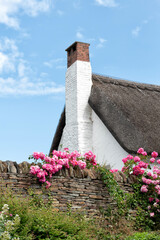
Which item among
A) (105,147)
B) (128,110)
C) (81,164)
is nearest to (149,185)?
(81,164)

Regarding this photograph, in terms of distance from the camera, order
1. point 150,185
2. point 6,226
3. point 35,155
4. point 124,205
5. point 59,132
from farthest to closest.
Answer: point 59,132, point 150,185, point 124,205, point 35,155, point 6,226

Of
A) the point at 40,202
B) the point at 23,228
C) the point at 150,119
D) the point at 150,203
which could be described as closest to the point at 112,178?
the point at 150,203

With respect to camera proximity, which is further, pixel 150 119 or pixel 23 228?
pixel 150 119

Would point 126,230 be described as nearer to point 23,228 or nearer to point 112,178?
point 112,178

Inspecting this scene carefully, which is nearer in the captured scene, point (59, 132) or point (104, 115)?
point (104, 115)

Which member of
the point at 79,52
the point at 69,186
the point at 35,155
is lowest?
the point at 69,186

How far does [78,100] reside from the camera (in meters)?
13.8

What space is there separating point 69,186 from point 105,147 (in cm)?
494

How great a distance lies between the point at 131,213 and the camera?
8836 millimetres

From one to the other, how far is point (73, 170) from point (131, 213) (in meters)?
2.14

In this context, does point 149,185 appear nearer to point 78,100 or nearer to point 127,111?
point 127,111

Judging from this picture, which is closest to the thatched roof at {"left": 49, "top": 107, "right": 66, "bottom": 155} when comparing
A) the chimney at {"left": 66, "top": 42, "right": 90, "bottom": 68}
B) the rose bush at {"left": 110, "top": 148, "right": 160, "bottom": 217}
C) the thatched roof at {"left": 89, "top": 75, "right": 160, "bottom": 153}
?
the thatched roof at {"left": 89, "top": 75, "right": 160, "bottom": 153}

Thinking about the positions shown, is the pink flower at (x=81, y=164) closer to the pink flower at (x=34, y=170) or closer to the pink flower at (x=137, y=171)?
the pink flower at (x=34, y=170)

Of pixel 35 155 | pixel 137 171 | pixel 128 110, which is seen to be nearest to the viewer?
pixel 35 155
